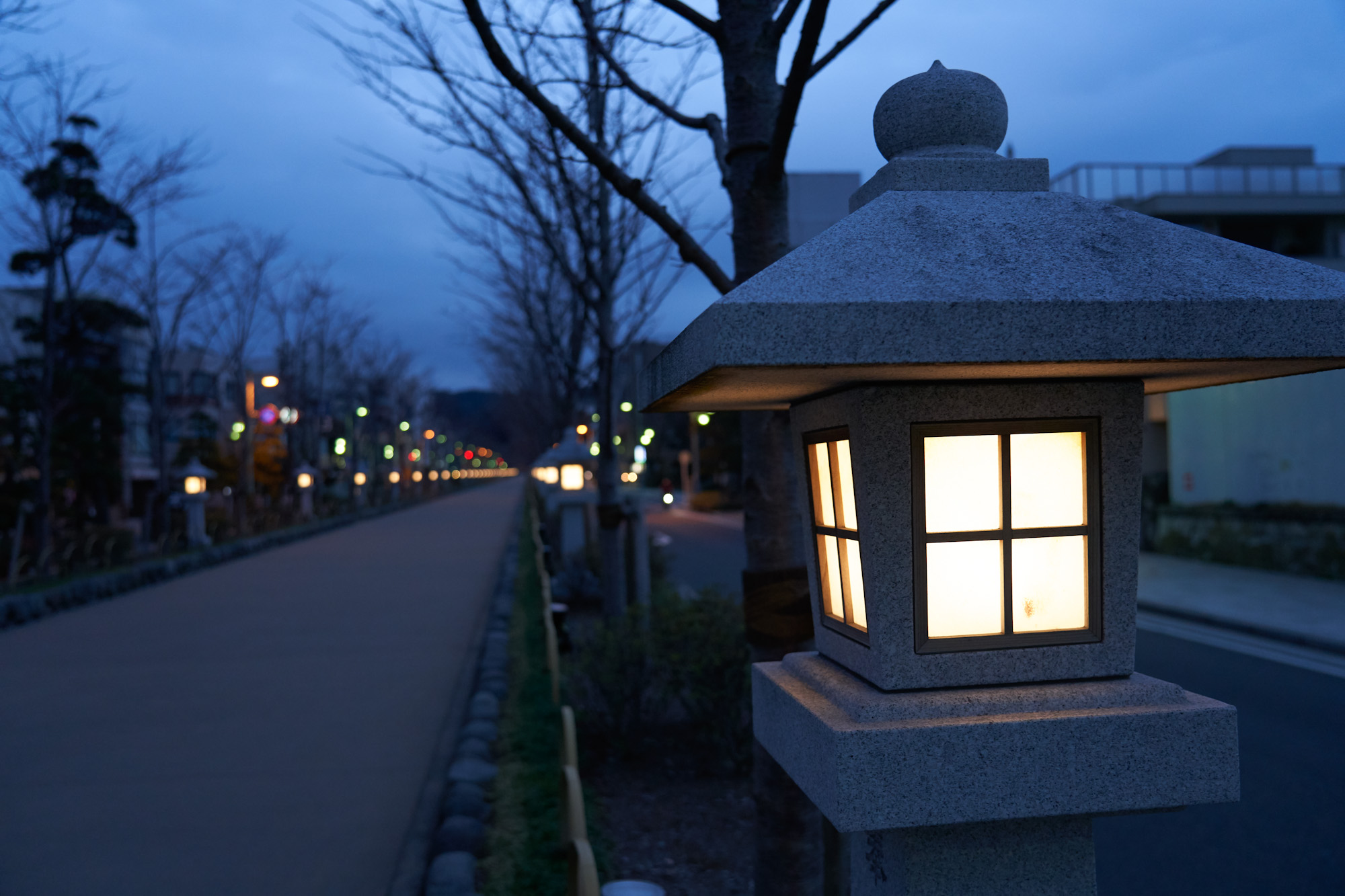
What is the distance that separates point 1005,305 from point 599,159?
2.09 metres

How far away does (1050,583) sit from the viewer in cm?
192

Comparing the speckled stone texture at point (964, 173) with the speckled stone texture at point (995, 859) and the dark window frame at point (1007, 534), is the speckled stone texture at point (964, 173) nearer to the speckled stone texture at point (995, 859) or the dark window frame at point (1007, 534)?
the dark window frame at point (1007, 534)

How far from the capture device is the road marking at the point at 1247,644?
9.02m

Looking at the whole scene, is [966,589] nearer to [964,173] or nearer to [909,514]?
[909,514]

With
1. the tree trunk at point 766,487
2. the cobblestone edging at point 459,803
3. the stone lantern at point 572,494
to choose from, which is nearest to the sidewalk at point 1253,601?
the cobblestone edging at point 459,803

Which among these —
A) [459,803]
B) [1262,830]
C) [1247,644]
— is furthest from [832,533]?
[1247,644]

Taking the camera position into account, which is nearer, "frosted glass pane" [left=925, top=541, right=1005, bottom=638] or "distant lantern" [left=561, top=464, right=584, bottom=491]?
"frosted glass pane" [left=925, top=541, right=1005, bottom=638]

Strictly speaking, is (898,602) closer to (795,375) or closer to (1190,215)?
(795,375)

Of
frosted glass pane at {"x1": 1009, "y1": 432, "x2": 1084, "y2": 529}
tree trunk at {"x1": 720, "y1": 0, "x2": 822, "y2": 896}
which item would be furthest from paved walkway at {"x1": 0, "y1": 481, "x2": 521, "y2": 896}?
frosted glass pane at {"x1": 1009, "y1": 432, "x2": 1084, "y2": 529}

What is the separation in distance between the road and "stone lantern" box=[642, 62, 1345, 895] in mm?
3269

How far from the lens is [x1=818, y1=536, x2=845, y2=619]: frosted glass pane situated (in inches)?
84.7

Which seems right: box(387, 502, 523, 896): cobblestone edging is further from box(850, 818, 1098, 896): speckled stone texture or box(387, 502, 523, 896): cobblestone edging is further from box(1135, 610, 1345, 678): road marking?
box(1135, 610, 1345, 678): road marking

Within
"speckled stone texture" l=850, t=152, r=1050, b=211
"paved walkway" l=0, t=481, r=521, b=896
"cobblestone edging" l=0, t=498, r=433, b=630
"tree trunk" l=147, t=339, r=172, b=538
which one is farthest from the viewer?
"tree trunk" l=147, t=339, r=172, b=538

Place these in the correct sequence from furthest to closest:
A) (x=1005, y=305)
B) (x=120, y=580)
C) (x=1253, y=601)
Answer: (x=120, y=580), (x=1253, y=601), (x=1005, y=305)
